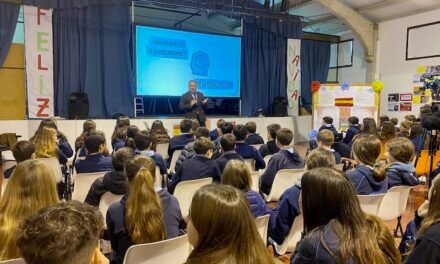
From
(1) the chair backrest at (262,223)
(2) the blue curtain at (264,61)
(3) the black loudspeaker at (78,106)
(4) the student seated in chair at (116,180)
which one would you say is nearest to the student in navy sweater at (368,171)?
(1) the chair backrest at (262,223)

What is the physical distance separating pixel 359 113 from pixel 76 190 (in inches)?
275

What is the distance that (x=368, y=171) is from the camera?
2836 mm

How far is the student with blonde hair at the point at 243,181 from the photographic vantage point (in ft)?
7.72

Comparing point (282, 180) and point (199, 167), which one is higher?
point (199, 167)

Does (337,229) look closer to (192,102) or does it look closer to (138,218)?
(138,218)

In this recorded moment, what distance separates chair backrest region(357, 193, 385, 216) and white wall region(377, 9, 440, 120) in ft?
24.5

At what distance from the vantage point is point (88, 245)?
938mm

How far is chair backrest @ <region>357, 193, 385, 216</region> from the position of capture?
8.57 feet

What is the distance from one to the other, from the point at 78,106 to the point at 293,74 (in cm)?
614

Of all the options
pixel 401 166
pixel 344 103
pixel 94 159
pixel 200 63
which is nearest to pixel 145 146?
pixel 94 159

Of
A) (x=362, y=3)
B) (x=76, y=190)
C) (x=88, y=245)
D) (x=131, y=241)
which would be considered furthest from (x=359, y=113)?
(x=88, y=245)

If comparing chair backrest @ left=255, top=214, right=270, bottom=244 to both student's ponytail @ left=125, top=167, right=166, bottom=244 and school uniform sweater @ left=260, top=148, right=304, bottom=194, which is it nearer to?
student's ponytail @ left=125, top=167, right=166, bottom=244

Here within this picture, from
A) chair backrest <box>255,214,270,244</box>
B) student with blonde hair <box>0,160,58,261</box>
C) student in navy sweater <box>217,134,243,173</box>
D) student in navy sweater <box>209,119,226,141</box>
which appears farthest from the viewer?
student in navy sweater <box>209,119,226,141</box>

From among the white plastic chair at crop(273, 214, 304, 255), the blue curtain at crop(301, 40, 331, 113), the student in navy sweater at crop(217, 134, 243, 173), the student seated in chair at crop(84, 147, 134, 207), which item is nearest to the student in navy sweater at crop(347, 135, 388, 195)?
the white plastic chair at crop(273, 214, 304, 255)
